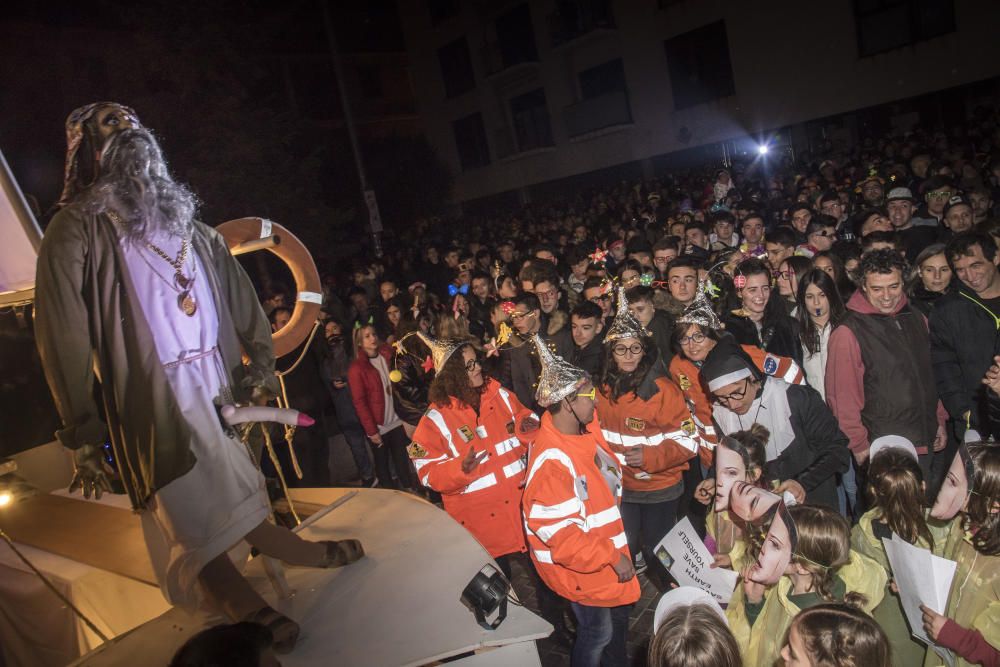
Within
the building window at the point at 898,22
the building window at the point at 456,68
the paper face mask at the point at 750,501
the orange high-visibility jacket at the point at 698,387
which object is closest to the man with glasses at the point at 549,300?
the orange high-visibility jacket at the point at 698,387

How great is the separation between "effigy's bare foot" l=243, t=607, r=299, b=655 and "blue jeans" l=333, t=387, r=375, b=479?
16.1ft

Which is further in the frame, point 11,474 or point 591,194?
point 591,194

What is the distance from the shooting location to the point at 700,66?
2223 cm

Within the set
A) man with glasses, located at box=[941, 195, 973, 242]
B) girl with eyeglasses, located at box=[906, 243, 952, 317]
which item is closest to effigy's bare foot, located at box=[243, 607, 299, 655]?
girl with eyeglasses, located at box=[906, 243, 952, 317]

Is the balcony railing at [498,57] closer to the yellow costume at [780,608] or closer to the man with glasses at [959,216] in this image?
the man with glasses at [959,216]

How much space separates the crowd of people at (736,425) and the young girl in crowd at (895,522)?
0.04 feet

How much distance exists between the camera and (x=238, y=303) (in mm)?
2775

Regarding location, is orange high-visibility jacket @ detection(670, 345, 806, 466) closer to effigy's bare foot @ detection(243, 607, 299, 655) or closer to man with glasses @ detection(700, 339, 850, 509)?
man with glasses @ detection(700, 339, 850, 509)

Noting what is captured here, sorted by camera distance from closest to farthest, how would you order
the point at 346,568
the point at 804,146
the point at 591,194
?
the point at 346,568
the point at 804,146
the point at 591,194

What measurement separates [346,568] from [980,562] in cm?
266

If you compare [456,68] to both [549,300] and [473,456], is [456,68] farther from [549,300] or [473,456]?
[473,456]

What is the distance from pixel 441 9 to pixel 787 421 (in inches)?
1188

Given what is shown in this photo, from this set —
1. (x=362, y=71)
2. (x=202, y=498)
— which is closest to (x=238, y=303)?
(x=202, y=498)

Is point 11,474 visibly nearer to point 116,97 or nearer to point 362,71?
point 116,97
